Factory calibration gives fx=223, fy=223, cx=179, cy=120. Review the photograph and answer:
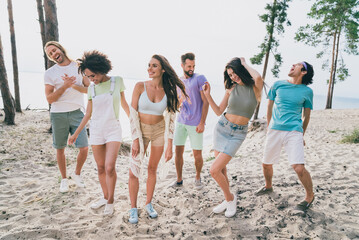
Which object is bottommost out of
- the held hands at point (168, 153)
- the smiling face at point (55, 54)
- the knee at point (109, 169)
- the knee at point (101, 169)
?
the knee at point (101, 169)

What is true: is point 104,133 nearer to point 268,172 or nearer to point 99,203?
point 99,203

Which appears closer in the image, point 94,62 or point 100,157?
point 94,62

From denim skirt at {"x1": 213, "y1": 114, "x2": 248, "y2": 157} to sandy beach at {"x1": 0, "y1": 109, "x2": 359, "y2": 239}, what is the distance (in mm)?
975

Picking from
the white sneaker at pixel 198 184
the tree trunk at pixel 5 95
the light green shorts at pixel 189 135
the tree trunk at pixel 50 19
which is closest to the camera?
the light green shorts at pixel 189 135

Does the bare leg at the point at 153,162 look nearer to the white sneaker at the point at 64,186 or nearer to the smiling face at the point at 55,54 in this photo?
the white sneaker at the point at 64,186

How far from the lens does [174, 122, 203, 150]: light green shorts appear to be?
12.8ft

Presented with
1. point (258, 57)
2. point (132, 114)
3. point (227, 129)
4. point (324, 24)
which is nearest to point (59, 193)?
point (132, 114)

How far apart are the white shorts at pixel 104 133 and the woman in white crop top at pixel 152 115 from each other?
24cm

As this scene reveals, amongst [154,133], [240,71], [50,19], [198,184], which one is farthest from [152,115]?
[50,19]

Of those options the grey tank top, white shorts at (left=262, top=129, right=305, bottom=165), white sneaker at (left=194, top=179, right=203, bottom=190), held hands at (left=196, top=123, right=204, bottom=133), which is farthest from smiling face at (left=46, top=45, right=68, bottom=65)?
white shorts at (left=262, top=129, right=305, bottom=165)

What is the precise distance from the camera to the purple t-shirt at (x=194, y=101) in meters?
3.85

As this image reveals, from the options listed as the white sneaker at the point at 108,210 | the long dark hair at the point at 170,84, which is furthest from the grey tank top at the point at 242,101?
the white sneaker at the point at 108,210

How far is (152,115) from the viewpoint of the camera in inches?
117

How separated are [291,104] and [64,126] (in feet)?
11.4
